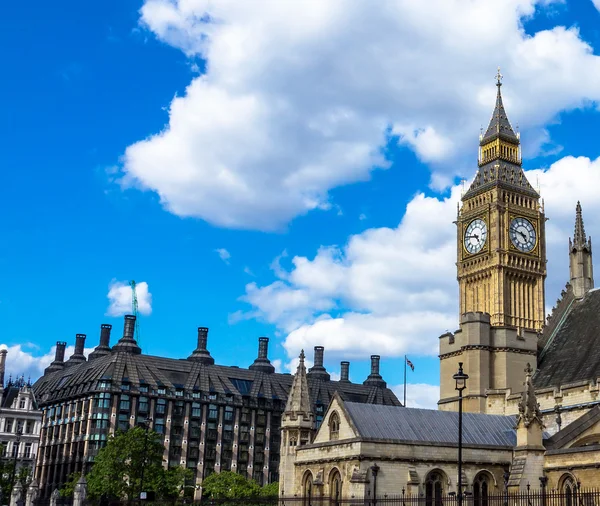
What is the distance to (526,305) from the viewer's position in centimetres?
7256

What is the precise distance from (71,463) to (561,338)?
7381 cm

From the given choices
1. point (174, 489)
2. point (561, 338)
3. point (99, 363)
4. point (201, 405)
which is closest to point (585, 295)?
point (561, 338)

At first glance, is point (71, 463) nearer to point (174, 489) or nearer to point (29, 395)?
point (29, 395)

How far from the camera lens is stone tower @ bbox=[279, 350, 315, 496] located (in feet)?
192

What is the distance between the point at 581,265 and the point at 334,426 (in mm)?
29548

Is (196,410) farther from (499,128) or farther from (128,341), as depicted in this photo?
(499,128)

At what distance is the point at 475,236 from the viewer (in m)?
75.5

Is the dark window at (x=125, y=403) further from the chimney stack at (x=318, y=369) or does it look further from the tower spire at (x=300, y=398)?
the tower spire at (x=300, y=398)

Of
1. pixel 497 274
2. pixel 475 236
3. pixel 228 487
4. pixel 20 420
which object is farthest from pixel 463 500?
pixel 20 420

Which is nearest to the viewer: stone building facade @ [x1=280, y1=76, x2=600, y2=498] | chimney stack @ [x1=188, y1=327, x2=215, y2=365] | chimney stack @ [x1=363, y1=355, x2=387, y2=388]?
stone building facade @ [x1=280, y1=76, x2=600, y2=498]

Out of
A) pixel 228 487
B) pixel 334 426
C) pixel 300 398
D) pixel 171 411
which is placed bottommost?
pixel 228 487

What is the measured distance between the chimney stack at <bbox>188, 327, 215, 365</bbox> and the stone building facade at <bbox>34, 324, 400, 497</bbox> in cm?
801

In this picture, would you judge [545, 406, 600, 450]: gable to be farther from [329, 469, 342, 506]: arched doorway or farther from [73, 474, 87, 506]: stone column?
[73, 474, 87, 506]: stone column

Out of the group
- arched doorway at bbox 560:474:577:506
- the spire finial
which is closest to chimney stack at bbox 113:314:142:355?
the spire finial
